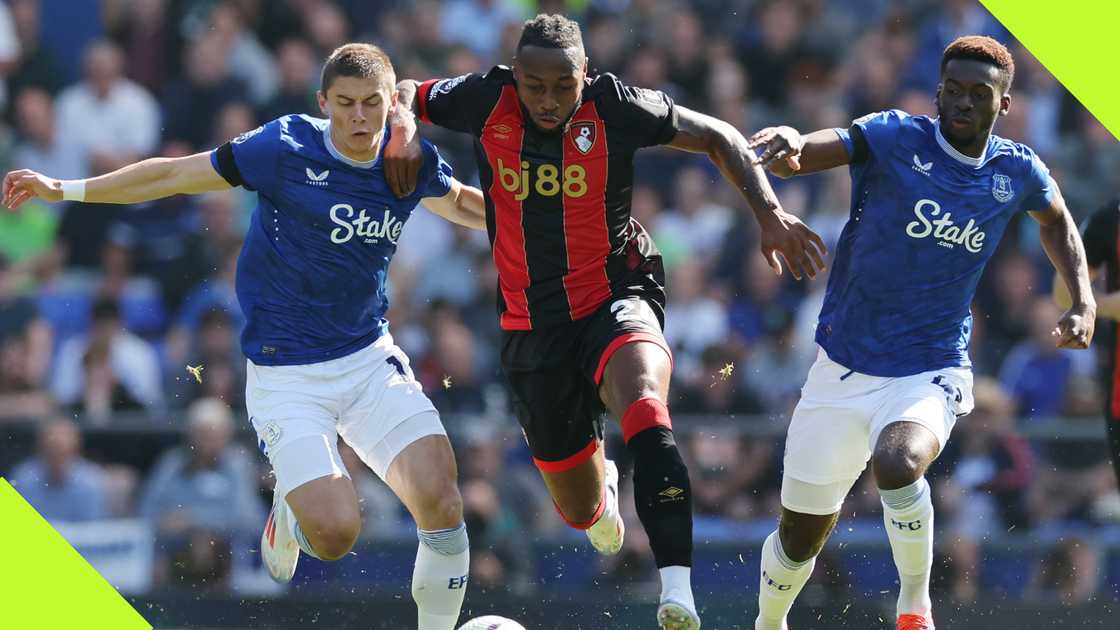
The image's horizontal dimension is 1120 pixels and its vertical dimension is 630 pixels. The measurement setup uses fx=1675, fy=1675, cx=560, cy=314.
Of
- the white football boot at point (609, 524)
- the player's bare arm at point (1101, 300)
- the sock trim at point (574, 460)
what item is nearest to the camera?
the sock trim at point (574, 460)

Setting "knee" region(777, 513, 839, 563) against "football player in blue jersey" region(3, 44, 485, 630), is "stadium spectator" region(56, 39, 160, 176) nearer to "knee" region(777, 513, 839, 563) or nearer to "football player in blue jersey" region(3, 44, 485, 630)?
"football player in blue jersey" region(3, 44, 485, 630)

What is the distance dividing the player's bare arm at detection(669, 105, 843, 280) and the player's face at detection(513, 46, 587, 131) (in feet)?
1.88

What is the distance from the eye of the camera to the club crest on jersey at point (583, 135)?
307 inches

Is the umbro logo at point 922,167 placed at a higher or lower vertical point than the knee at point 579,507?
higher

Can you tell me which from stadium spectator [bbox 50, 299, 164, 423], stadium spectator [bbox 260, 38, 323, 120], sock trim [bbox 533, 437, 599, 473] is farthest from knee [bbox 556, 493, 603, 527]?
stadium spectator [bbox 260, 38, 323, 120]

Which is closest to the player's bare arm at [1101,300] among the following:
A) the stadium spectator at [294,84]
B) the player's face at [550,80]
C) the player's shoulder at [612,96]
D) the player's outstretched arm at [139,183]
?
the player's shoulder at [612,96]

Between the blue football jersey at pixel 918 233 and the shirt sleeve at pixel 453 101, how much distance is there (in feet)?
5.72

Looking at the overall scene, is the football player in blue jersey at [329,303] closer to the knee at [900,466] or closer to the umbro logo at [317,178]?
the umbro logo at [317,178]

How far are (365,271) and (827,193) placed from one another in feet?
20.7

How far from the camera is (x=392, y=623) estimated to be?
10016 millimetres

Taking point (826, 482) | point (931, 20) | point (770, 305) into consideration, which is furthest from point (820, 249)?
point (931, 20)

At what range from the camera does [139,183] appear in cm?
791

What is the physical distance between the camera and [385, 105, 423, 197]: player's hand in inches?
312

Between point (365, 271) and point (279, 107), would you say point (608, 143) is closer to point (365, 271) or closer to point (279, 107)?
point (365, 271)
